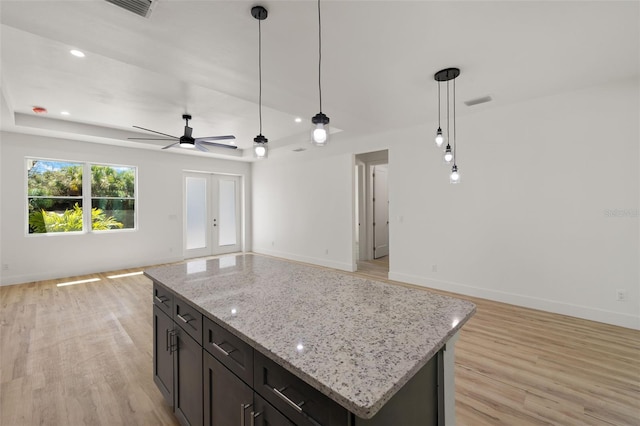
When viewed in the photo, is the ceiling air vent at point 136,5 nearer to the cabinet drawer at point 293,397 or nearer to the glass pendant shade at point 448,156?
the cabinet drawer at point 293,397

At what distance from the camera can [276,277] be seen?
194 cm

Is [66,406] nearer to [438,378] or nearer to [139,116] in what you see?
[438,378]

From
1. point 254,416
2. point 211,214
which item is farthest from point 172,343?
point 211,214

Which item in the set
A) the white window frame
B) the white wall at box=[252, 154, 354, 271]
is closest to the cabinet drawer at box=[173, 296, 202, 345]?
the white wall at box=[252, 154, 354, 271]

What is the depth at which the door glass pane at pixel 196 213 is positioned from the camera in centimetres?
725

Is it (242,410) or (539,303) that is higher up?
(242,410)

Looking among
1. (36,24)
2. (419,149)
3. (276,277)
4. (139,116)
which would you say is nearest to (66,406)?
(276,277)

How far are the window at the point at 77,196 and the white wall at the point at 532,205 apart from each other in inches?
213

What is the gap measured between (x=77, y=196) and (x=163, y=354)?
17.5ft

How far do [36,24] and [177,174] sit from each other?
16.5 feet

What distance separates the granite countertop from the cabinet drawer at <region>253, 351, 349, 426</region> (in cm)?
8

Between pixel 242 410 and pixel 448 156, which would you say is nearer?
pixel 242 410

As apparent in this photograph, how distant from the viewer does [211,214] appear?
7641 mm

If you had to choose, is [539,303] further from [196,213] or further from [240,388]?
[196,213]
